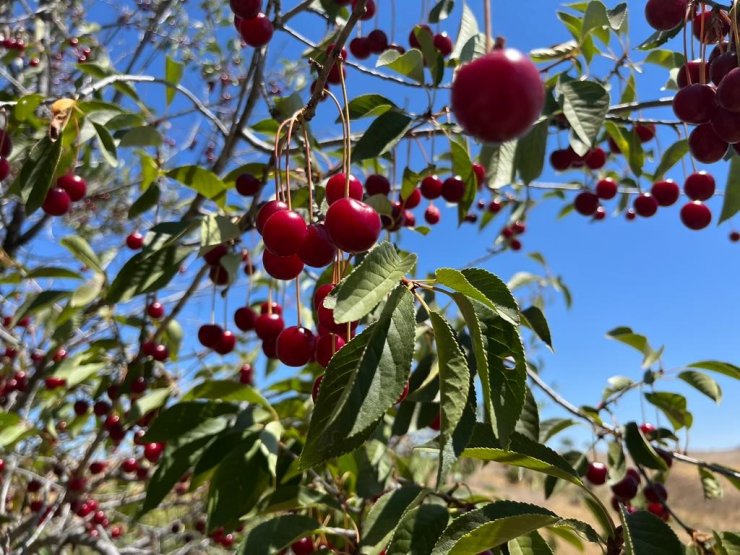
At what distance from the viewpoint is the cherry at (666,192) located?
2.28 meters

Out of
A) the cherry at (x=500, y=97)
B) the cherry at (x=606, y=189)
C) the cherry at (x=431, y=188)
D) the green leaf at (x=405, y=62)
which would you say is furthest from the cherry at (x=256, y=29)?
the cherry at (x=606, y=189)

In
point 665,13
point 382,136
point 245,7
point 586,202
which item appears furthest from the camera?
point 586,202

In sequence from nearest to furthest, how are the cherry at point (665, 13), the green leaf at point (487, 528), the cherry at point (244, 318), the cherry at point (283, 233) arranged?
the green leaf at point (487, 528)
the cherry at point (283, 233)
the cherry at point (665, 13)
the cherry at point (244, 318)

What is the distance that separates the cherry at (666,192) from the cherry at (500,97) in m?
2.01

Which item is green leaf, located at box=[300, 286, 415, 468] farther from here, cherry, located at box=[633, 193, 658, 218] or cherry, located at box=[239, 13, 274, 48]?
cherry, located at box=[633, 193, 658, 218]

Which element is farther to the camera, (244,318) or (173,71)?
(173,71)

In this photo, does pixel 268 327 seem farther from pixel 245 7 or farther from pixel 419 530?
pixel 245 7

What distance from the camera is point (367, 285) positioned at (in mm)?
724

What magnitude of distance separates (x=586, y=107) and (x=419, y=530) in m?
1.02

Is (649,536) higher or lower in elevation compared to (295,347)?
lower

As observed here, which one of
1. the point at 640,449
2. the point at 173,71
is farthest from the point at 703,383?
the point at 173,71

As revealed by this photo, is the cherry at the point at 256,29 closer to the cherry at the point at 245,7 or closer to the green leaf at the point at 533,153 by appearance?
the cherry at the point at 245,7

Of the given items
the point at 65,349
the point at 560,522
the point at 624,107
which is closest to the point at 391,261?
the point at 560,522

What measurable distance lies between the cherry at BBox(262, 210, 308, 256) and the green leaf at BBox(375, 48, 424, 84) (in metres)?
0.84
